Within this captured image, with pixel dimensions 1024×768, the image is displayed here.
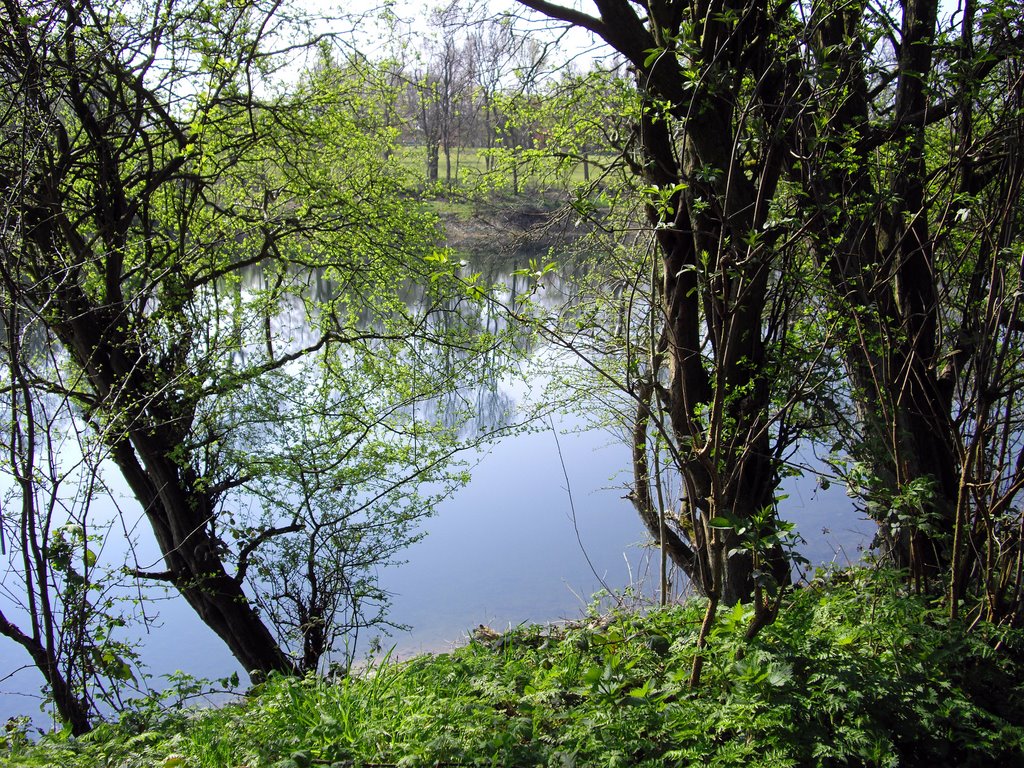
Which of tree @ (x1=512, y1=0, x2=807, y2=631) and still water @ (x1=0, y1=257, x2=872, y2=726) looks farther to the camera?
still water @ (x1=0, y1=257, x2=872, y2=726)

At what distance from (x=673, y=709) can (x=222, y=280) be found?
6.20m

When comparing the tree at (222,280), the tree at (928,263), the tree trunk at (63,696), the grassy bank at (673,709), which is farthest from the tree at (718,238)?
the tree trunk at (63,696)

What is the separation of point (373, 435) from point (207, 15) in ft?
10.6

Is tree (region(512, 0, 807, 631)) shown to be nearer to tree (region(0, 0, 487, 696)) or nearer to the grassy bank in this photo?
the grassy bank

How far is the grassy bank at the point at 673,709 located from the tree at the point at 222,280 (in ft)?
8.97

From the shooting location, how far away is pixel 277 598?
238 inches

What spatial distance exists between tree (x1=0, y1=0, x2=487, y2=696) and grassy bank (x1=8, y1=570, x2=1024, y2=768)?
2.73 meters

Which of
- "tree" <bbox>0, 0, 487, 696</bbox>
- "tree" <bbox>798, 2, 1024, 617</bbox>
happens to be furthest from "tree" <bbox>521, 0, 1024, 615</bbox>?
"tree" <bbox>0, 0, 487, 696</bbox>

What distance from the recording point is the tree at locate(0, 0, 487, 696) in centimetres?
579

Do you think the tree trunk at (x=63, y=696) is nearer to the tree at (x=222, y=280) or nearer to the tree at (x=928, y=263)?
the tree at (x=222, y=280)

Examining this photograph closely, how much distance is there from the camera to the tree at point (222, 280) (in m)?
5.79

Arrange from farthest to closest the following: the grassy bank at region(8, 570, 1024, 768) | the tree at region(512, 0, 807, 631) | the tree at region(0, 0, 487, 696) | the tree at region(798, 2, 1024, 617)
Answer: the tree at region(0, 0, 487, 696)
the tree at region(512, 0, 807, 631)
the tree at region(798, 2, 1024, 617)
the grassy bank at region(8, 570, 1024, 768)

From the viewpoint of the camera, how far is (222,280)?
7477 mm

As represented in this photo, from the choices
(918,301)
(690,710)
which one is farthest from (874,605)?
(918,301)
